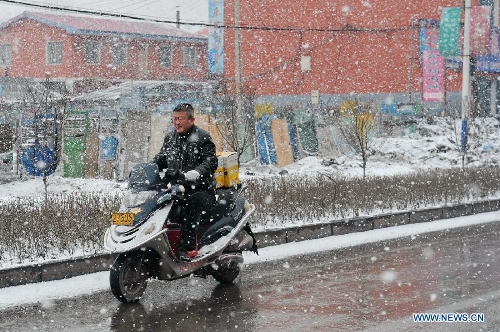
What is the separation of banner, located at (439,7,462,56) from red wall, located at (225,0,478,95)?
255 inches

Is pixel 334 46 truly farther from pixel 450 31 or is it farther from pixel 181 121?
pixel 181 121

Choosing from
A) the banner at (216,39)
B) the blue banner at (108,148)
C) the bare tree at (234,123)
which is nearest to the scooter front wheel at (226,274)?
the bare tree at (234,123)

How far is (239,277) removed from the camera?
9414 mm

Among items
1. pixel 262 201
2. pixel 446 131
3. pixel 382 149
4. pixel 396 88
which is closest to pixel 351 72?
pixel 396 88

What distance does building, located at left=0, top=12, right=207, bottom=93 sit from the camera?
47844mm

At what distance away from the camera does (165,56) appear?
175 feet

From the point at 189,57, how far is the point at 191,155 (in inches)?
1850

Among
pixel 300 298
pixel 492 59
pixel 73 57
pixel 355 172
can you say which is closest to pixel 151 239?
pixel 300 298

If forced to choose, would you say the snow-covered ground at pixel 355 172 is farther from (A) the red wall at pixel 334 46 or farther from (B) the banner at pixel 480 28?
(A) the red wall at pixel 334 46

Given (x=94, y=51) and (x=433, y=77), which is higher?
(x=94, y=51)

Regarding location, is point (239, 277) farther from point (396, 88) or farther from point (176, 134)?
point (396, 88)

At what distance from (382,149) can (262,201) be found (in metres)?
16.0

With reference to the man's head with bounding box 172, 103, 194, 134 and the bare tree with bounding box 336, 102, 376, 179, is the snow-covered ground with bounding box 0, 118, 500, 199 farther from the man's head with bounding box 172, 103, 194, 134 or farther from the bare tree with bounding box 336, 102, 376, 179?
the man's head with bounding box 172, 103, 194, 134

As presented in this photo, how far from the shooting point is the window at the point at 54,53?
48500 mm
